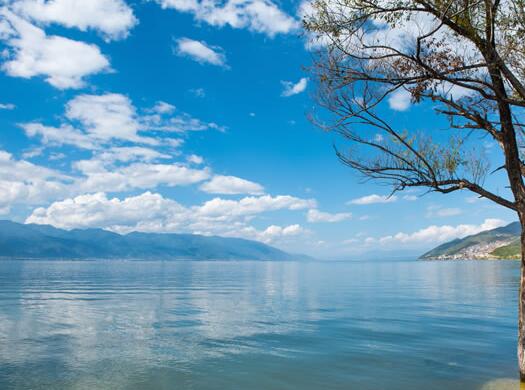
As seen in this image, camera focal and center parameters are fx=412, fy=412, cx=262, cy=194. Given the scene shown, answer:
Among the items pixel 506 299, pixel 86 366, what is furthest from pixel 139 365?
pixel 506 299

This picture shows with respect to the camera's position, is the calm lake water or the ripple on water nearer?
the ripple on water

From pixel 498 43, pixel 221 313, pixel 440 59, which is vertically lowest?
pixel 221 313

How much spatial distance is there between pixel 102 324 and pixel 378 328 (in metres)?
20.3

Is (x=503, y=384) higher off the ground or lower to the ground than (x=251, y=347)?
higher

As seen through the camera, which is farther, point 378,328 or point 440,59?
point 378,328

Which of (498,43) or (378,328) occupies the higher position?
(498,43)

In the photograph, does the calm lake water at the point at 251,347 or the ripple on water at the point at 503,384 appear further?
the calm lake water at the point at 251,347

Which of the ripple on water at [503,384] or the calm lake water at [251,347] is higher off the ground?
the ripple on water at [503,384]

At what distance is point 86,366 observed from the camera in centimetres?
1881

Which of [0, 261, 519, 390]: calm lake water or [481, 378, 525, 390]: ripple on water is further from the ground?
[481, 378, 525, 390]: ripple on water

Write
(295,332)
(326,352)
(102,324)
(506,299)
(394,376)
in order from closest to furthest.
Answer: (394,376)
(326,352)
(295,332)
(102,324)
(506,299)

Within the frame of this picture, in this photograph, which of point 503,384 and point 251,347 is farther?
point 251,347

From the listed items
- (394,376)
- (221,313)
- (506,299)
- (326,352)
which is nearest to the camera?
(394,376)

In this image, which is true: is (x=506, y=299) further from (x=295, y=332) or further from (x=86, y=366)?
(x=86, y=366)
